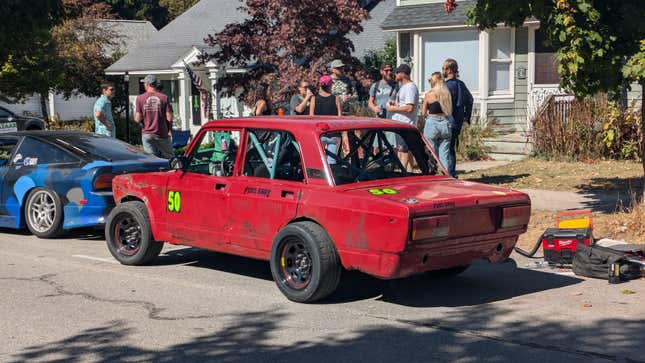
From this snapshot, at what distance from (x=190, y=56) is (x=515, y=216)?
24861 millimetres

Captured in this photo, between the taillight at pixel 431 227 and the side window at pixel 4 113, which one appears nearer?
the taillight at pixel 431 227

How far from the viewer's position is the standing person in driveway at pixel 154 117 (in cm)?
1359

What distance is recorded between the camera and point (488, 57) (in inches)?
871

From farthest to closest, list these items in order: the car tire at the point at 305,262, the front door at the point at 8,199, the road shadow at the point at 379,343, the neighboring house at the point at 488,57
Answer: the neighboring house at the point at 488,57 → the front door at the point at 8,199 → the car tire at the point at 305,262 → the road shadow at the point at 379,343

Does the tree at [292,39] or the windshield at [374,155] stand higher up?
the tree at [292,39]

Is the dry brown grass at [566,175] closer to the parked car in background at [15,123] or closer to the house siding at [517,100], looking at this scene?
the house siding at [517,100]

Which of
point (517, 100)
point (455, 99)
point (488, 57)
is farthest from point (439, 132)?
point (488, 57)

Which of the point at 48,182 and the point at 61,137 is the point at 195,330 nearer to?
the point at 48,182

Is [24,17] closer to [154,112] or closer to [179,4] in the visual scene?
[154,112]

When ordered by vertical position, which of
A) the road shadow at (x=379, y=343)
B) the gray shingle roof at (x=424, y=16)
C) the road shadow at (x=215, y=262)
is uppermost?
the gray shingle roof at (x=424, y=16)

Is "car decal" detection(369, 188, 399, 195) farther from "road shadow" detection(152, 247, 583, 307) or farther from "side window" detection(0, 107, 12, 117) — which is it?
"side window" detection(0, 107, 12, 117)

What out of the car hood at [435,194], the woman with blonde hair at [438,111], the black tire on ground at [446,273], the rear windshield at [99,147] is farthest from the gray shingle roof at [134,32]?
the car hood at [435,194]

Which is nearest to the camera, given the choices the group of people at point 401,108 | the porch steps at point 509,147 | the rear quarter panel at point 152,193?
the rear quarter panel at point 152,193

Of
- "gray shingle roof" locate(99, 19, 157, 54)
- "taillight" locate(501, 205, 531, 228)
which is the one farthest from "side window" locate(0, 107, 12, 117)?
"taillight" locate(501, 205, 531, 228)
